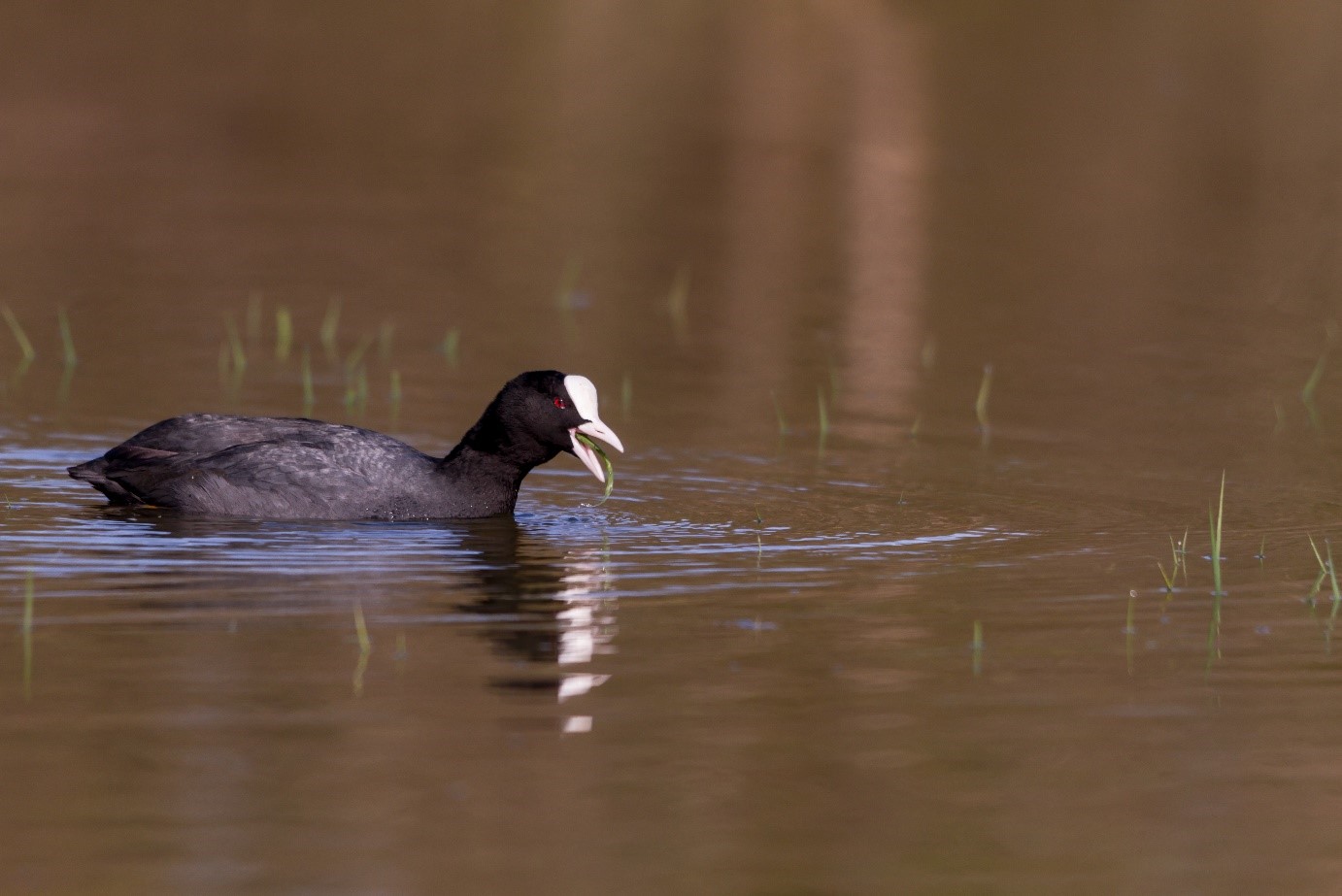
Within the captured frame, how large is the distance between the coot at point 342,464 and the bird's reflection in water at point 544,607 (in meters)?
0.29

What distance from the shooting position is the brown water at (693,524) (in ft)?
19.6

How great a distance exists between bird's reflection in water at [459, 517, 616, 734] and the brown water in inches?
1.3

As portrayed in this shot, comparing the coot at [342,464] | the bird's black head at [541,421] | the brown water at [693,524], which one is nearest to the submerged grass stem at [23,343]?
the brown water at [693,524]

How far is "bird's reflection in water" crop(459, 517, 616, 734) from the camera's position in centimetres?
743

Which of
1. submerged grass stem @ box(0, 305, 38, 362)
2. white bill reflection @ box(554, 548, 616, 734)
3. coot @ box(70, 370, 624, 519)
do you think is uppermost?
submerged grass stem @ box(0, 305, 38, 362)

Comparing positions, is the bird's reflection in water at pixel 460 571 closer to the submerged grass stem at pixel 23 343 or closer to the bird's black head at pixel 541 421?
the bird's black head at pixel 541 421

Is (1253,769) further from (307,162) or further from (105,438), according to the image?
(307,162)

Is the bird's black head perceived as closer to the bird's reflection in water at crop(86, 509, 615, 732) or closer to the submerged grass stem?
the bird's reflection in water at crop(86, 509, 615, 732)

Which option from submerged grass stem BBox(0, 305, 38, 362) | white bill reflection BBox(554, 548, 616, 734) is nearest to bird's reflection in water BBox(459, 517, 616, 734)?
white bill reflection BBox(554, 548, 616, 734)

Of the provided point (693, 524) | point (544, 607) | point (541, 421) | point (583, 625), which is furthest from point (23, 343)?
point (583, 625)

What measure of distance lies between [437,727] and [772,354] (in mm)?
9381

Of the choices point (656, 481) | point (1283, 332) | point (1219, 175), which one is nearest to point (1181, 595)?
point (656, 481)

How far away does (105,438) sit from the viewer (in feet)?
40.1

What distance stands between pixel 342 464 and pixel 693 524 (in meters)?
1.73
